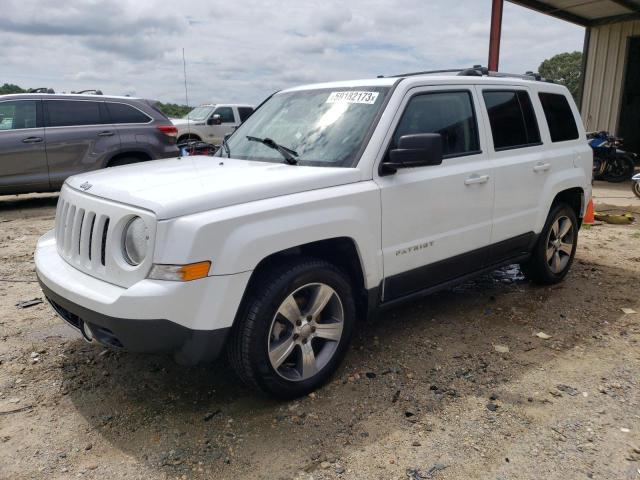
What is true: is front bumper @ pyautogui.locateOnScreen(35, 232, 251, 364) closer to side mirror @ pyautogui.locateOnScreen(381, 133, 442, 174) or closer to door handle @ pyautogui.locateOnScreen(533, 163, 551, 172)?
side mirror @ pyautogui.locateOnScreen(381, 133, 442, 174)

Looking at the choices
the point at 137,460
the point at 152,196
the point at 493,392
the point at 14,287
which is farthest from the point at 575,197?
the point at 14,287

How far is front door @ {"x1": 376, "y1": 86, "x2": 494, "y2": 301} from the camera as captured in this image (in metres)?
3.40

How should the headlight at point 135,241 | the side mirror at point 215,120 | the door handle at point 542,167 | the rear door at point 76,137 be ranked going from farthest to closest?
the side mirror at point 215,120, the rear door at point 76,137, the door handle at point 542,167, the headlight at point 135,241

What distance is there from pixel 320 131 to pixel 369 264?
95 cm

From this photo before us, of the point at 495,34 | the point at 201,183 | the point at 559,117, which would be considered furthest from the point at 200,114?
the point at 201,183

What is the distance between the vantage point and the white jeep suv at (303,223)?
2.58 meters

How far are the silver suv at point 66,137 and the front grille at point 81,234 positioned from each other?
585 cm

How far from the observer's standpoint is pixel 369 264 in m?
3.26

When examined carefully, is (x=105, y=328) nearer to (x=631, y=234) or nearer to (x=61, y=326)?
(x=61, y=326)

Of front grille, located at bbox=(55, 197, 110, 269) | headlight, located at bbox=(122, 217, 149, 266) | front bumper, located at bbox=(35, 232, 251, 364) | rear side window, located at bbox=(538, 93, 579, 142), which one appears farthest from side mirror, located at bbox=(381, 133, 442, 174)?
rear side window, located at bbox=(538, 93, 579, 142)

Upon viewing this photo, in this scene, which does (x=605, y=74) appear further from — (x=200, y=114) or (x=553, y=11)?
(x=200, y=114)

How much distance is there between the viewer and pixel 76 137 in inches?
340

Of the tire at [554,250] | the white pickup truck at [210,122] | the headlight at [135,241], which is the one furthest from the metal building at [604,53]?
the headlight at [135,241]

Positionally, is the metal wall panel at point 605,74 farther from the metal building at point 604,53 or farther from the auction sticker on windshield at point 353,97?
the auction sticker on windshield at point 353,97
